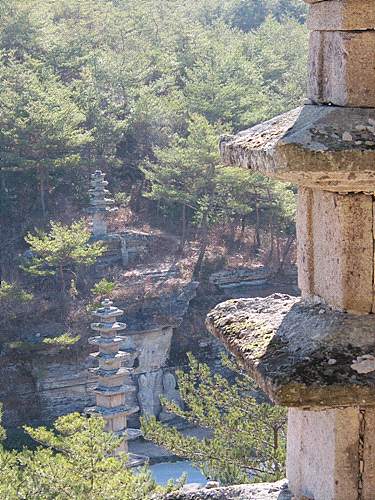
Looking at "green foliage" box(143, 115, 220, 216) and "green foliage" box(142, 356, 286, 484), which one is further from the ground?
"green foliage" box(143, 115, 220, 216)

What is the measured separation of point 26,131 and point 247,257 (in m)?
5.09

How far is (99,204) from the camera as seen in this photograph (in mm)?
18766

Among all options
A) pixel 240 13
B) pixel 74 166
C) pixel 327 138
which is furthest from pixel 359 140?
pixel 240 13

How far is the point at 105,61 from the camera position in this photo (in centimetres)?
2286

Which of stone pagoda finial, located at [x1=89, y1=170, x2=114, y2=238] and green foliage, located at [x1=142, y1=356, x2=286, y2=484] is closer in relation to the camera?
green foliage, located at [x1=142, y1=356, x2=286, y2=484]

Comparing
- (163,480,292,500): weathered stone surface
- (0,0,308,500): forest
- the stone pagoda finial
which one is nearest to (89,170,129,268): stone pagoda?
the stone pagoda finial

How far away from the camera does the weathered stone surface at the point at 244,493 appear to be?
12.7 feet

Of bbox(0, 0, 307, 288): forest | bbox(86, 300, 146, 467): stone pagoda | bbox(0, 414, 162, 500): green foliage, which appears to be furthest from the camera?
bbox(0, 0, 307, 288): forest

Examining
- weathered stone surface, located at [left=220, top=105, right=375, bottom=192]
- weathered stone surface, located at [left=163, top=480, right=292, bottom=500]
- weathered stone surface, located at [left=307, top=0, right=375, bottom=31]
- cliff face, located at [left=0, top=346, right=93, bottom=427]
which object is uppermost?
weathered stone surface, located at [left=307, top=0, right=375, bottom=31]

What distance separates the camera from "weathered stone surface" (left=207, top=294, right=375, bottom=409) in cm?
298

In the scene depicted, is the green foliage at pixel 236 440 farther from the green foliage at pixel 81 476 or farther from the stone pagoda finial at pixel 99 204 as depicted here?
the stone pagoda finial at pixel 99 204

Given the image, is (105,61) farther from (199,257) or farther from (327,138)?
(327,138)

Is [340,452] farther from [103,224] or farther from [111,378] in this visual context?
[103,224]

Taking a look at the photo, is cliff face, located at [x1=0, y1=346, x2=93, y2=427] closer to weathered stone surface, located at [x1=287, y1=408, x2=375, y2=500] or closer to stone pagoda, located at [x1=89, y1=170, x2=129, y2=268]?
stone pagoda, located at [x1=89, y1=170, x2=129, y2=268]
